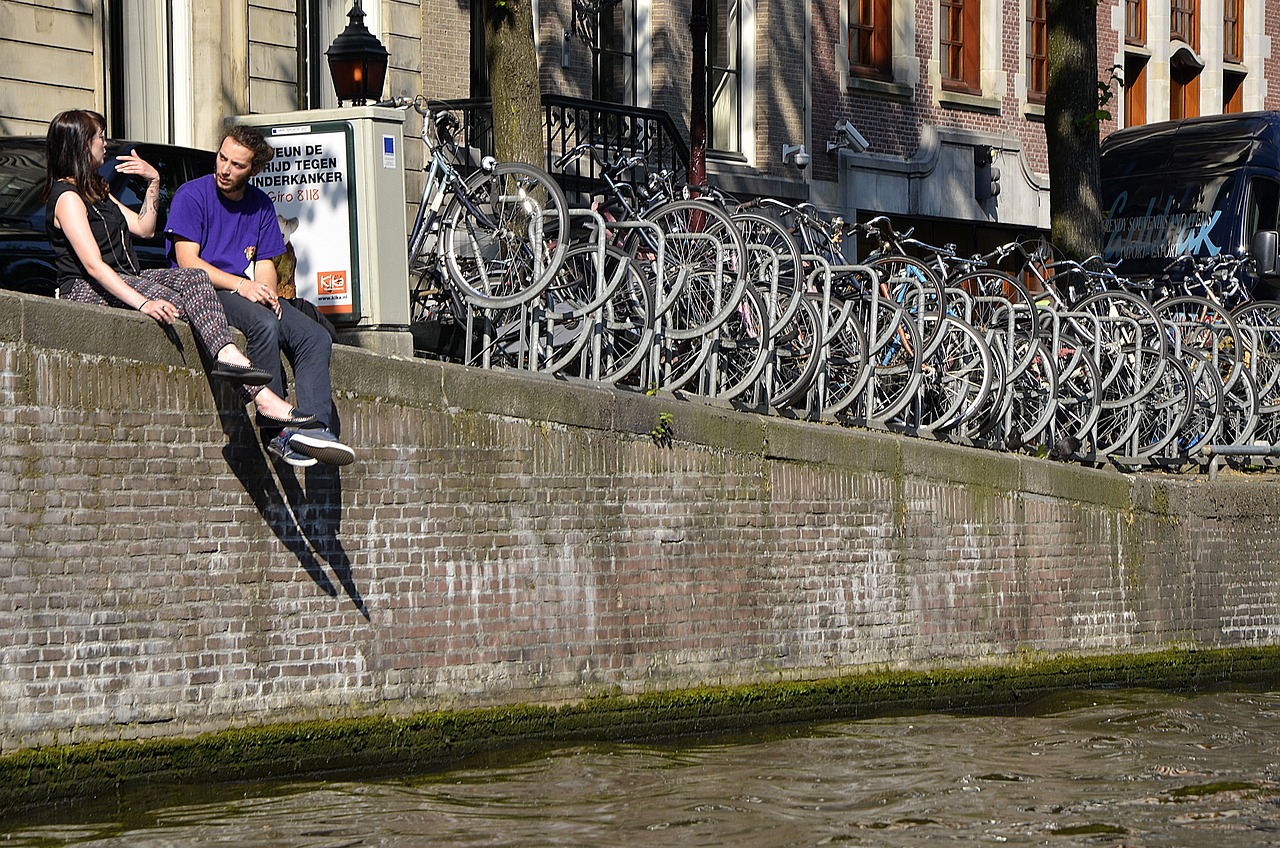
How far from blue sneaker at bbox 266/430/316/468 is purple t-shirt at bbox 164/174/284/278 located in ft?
3.09

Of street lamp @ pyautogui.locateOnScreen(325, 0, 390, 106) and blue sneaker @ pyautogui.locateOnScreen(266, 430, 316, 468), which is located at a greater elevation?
street lamp @ pyautogui.locateOnScreen(325, 0, 390, 106)

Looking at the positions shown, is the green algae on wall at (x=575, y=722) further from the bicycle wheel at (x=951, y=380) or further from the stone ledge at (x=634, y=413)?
the bicycle wheel at (x=951, y=380)

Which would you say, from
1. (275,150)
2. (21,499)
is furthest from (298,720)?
(275,150)

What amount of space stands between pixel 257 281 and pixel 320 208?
1.12 metres

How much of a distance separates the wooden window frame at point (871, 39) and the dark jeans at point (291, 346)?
1628 centimetres

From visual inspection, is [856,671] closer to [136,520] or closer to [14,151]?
[136,520]

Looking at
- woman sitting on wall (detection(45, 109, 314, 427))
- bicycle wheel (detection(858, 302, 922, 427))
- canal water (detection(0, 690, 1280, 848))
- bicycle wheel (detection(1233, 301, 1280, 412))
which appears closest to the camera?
canal water (detection(0, 690, 1280, 848))

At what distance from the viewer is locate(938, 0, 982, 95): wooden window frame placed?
1030 inches

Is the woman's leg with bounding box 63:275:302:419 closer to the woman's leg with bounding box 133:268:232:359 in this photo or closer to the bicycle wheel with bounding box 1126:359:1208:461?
the woman's leg with bounding box 133:268:232:359

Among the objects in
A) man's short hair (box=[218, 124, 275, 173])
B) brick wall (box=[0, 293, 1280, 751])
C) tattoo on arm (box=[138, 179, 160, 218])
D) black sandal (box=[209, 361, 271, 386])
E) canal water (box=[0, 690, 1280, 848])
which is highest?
man's short hair (box=[218, 124, 275, 173])

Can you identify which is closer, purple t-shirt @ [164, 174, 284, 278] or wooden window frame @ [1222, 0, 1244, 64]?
purple t-shirt @ [164, 174, 284, 278]

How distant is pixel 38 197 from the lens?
1160 centimetres

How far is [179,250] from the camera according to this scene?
9.41 meters

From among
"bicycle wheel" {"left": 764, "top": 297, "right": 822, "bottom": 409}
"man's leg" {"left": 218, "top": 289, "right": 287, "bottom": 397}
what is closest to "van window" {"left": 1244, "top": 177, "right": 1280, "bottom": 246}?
"bicycle wheel" {"left": 764, "top": 297, "right": 822, "bottom": 409}
